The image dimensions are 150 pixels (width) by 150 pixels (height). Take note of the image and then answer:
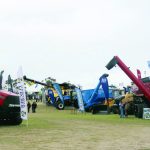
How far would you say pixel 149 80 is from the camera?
30.9 m

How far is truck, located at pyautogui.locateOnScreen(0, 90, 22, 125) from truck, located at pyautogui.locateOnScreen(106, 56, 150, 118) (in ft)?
39.2

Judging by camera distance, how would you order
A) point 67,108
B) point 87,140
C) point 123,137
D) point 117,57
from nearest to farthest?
point 87,140 < point 123,137 < point 117,57 < point 67,108

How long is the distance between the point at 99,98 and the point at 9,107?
2464cm

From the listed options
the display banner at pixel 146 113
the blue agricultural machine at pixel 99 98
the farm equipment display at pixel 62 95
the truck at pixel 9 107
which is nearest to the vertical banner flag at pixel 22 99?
the truck at pixel 9 107

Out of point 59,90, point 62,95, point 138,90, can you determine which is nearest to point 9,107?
point 138,90

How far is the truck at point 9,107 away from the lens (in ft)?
60.1

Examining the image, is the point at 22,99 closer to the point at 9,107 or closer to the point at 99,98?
the point at 9,107

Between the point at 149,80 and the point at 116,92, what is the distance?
1440 cm


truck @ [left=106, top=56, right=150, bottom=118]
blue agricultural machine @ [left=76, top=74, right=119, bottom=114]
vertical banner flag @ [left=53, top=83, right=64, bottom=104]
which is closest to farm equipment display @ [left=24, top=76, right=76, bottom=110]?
vertical banner flag @ [left=53, top=83, right=64, bottom=104]

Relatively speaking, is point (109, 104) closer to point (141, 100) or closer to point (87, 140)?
point (141, 100)

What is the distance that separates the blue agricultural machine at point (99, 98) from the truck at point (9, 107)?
18373mm

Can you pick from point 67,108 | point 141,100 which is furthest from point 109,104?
point 67,108

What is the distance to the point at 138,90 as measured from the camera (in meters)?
31.6

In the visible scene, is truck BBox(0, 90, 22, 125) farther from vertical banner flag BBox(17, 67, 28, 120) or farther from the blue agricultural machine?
the blue agricultural machine
